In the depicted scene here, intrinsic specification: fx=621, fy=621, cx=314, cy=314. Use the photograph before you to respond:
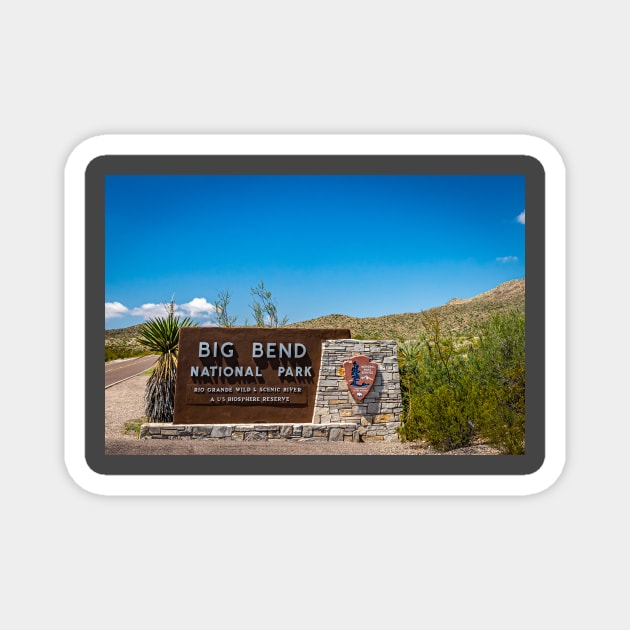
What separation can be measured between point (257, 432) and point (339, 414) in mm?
1221

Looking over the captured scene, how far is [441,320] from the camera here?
56.2ft

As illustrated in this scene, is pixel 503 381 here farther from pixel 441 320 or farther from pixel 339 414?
pixel 441 320

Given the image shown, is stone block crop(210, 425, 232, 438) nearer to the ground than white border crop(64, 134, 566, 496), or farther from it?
nearer to the ground

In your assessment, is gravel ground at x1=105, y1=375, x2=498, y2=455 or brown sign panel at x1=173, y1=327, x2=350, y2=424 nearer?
gravel ground at x1=105, y1=375, x2=498, y2=455

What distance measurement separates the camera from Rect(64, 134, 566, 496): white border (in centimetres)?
509

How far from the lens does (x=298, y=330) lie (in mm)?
9352

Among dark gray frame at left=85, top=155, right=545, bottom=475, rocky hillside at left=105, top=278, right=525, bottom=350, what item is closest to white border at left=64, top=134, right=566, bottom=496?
dark gray frame at left=85, top=155, right=545, bottom=475

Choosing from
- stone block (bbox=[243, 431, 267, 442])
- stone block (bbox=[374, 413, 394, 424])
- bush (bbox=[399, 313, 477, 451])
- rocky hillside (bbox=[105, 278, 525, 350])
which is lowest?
stone block (bbox=[243, 431, 267, 442])

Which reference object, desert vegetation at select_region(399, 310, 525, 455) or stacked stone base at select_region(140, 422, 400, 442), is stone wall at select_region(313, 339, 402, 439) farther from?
desert vegetation at select_region(399, 310, 525, 455)

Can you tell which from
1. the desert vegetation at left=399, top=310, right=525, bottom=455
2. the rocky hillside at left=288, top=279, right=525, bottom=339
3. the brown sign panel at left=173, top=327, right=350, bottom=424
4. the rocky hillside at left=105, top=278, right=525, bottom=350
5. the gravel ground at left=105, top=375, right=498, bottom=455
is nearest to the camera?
the desert vegetation at left=399, top=310, right=525, bottom=455

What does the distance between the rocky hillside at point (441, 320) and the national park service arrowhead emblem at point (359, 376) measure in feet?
14.1

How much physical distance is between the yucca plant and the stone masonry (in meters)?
0.97
